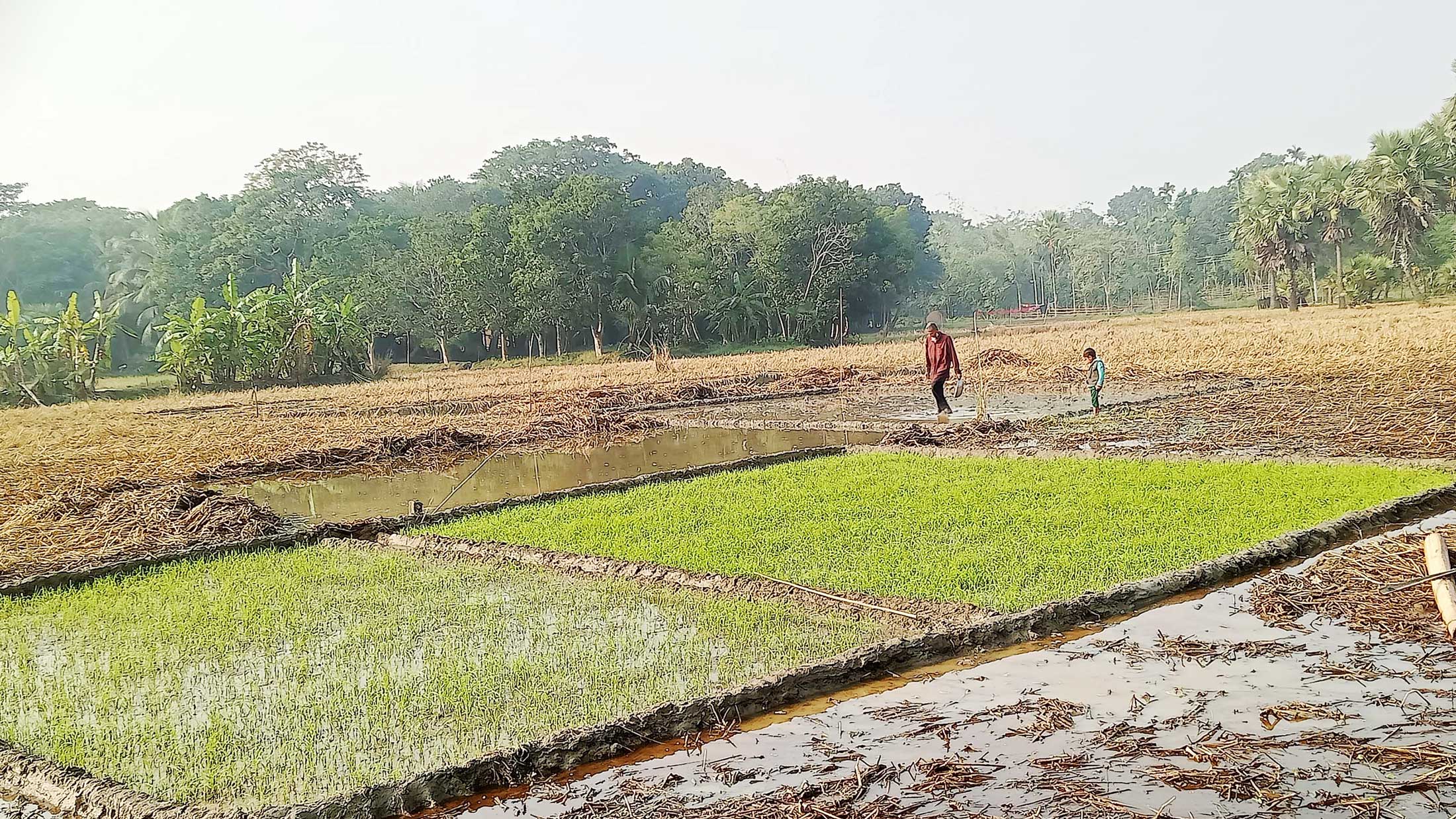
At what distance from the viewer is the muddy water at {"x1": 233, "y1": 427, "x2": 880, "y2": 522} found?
43.2 feet

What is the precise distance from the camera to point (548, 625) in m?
7.02

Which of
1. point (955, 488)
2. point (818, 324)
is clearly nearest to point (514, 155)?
point (818, 324)

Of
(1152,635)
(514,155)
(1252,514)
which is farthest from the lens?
(514,155)

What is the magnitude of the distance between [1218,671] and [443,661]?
4.12m

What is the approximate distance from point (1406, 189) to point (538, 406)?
44776 millimetres

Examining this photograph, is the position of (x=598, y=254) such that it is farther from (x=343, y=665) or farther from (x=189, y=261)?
(x=343, y=665)

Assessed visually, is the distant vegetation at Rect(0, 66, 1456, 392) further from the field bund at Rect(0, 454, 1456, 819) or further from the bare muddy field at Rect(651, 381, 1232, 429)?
the field bund at Rect(0, 454, 1456, 819)

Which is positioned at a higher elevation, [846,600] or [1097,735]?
[846,600]

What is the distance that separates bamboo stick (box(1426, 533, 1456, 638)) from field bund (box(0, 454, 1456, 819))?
122 cm

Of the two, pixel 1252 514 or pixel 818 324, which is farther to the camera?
pixel 818 324

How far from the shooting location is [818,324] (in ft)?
168

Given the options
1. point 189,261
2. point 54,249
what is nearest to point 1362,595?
point 189,261

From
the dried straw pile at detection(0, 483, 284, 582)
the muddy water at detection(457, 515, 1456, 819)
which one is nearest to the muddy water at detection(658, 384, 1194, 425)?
the dried straw pile at detection(0, 483, 284, 582)

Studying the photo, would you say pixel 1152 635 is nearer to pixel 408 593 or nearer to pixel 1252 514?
pixel 1252 514
